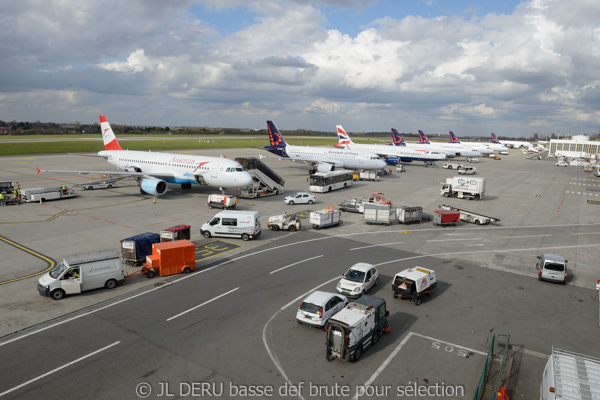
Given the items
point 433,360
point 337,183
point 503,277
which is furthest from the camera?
point 337,183

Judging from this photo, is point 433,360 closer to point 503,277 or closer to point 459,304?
point 459,304

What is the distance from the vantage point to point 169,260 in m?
25.0

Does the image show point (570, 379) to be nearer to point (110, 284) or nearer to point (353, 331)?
point (353, 331)

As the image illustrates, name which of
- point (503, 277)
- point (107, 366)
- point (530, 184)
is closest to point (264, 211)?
point (503, 277)

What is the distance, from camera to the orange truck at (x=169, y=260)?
24766 mm

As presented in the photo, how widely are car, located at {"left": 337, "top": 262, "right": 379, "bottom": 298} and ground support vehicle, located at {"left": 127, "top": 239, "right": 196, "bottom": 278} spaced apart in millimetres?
10811

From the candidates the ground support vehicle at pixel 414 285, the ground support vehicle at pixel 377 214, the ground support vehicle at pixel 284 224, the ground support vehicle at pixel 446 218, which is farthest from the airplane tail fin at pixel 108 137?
the ground support vehicle at pixel 414 285

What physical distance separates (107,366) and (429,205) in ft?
143

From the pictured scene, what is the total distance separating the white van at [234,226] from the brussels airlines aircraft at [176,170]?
559 inches

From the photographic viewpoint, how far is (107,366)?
15.2 metres

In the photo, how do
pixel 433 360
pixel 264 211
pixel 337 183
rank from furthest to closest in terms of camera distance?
pixel 337 183 < pixel 264 211 < pixel 433 360

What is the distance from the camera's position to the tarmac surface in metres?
14.7

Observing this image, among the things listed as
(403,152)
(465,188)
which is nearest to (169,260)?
(465,188)

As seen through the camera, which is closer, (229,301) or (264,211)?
(229,301)
